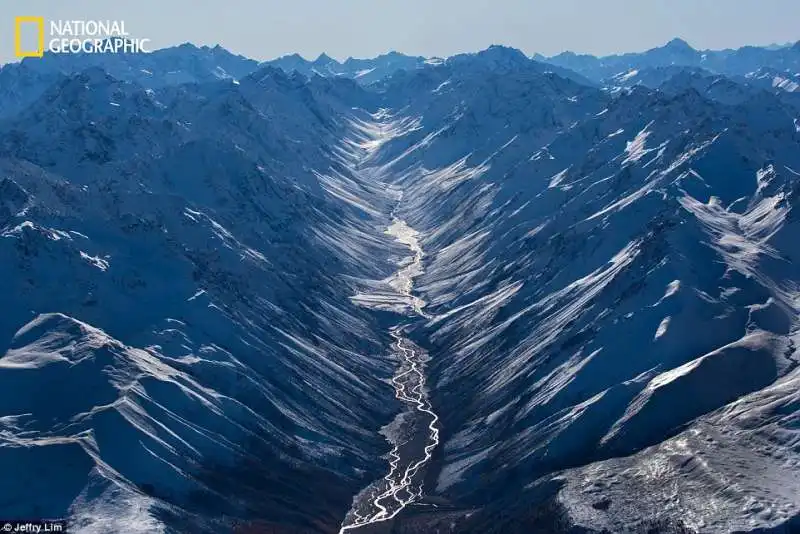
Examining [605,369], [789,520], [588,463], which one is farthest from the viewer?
[605,369]

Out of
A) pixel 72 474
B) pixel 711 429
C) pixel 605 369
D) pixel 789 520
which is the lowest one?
pixel 789 520

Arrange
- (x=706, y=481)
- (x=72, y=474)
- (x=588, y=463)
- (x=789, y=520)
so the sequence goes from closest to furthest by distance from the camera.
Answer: (x=789, y=520), (x=706, y=481), (x=72, y=474), (x=588, y=463)

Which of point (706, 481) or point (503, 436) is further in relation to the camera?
point (503, 436)

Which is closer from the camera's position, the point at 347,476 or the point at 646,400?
the point at 646,400

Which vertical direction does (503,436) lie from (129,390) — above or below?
below

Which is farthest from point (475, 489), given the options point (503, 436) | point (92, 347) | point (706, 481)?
point (92, 347)

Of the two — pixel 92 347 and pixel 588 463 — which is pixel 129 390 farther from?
pixel 588 463

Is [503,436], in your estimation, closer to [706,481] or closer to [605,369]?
[605,369]

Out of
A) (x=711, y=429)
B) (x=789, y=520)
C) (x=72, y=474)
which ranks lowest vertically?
(x=789, y=520)

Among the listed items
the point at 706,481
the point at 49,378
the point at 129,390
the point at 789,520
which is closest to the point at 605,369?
the point at 706,481
